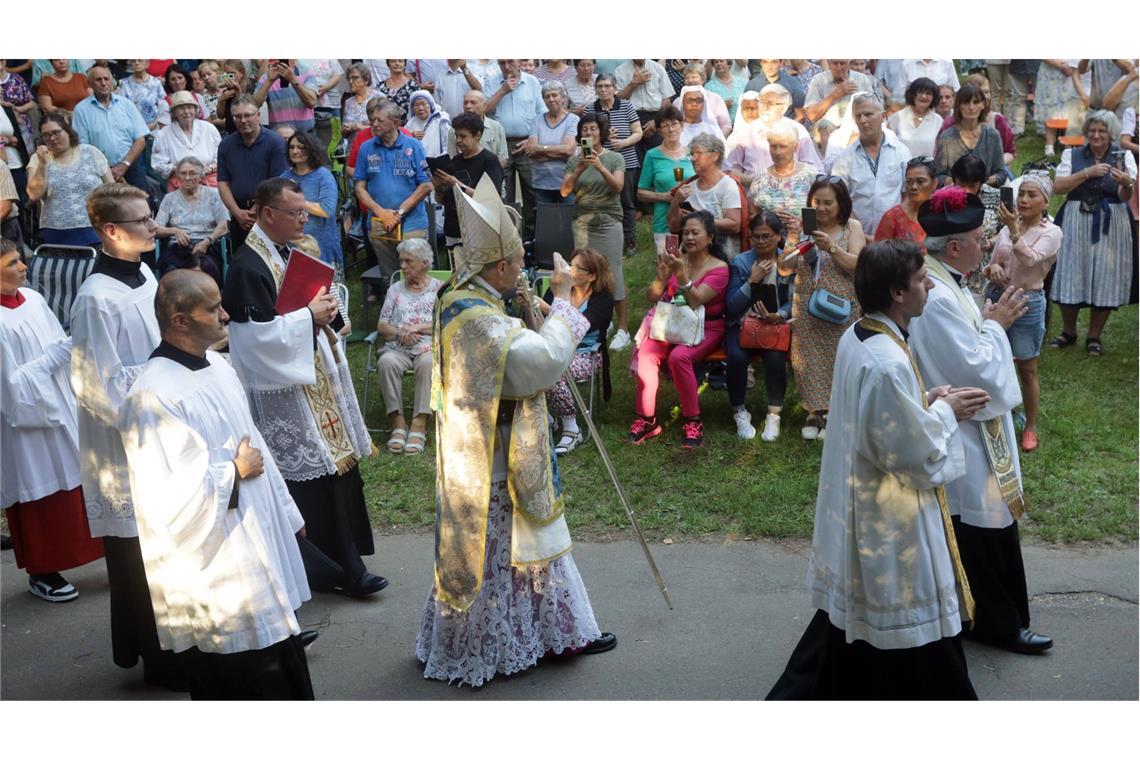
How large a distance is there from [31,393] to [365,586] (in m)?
1.89

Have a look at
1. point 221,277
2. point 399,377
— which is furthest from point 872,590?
point 221,277

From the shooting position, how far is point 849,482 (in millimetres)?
4676

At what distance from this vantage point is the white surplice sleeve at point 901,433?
4.45 metres

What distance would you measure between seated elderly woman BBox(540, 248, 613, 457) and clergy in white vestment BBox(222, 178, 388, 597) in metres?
2.36

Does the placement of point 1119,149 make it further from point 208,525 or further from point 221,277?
point 208,525

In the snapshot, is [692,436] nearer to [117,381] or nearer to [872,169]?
[872,169]

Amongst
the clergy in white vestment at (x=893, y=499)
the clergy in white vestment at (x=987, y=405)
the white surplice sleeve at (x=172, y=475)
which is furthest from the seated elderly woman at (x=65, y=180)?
the clergy in white vestment at (x=893, y=499)

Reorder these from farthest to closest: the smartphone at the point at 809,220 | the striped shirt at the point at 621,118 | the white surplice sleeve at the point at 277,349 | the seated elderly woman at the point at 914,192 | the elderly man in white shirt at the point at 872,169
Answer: the striped shirt at the point at 621,118 → the elderly man in white shirt at the point at 872,169 → the smartphone at the point at 809,220 → the seated elderly woman at the point at 914,192 → the white surplice sleeve at the point at 277,349

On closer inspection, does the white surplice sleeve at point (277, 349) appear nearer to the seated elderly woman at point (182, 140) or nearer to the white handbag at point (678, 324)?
the white handbag at point (678, 324)

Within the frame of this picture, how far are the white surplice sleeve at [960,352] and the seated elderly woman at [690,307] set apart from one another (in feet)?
11.5

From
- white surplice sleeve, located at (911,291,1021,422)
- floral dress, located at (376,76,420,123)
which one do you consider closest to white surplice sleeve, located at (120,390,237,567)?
white surplice sleeve, located at (911,291,1021,422)

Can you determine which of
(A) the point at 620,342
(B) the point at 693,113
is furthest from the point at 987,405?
(B) the point at 693,113

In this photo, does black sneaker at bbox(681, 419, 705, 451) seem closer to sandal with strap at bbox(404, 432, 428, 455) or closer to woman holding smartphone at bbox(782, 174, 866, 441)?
woman holding smartphone at bbox(782, 174, 866, 441)

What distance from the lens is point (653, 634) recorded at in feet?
19.5
